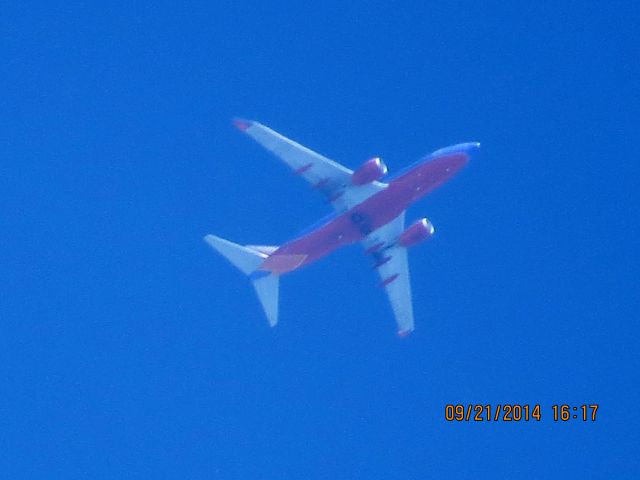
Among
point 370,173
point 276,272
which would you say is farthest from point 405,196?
point 276,272

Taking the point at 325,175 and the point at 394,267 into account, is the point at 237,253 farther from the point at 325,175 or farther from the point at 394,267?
the point at 394,267

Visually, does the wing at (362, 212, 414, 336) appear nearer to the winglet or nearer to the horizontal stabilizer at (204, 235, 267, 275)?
the horizontal stabilizer at (204, 235, 267, 275)

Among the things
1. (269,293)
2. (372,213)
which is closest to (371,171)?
(372,213)

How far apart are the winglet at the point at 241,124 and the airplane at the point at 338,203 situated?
5 centimetres

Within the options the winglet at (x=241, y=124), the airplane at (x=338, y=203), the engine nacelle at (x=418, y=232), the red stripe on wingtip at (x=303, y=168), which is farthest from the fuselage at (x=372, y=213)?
the winglet at (x=241, y=124)

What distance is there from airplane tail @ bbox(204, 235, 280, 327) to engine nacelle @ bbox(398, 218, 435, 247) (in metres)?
6.89

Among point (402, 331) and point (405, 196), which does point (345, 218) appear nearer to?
point (405, 196)

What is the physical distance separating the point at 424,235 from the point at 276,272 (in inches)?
298

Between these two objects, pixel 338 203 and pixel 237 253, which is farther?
pixel 237 253

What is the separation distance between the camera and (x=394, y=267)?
217ft

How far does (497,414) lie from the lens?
194 feet

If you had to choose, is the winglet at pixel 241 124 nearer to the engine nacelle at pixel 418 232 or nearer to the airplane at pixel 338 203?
the airplane at pixel 338 203

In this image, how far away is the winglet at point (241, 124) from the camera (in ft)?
189

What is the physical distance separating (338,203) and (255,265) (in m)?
5.29
